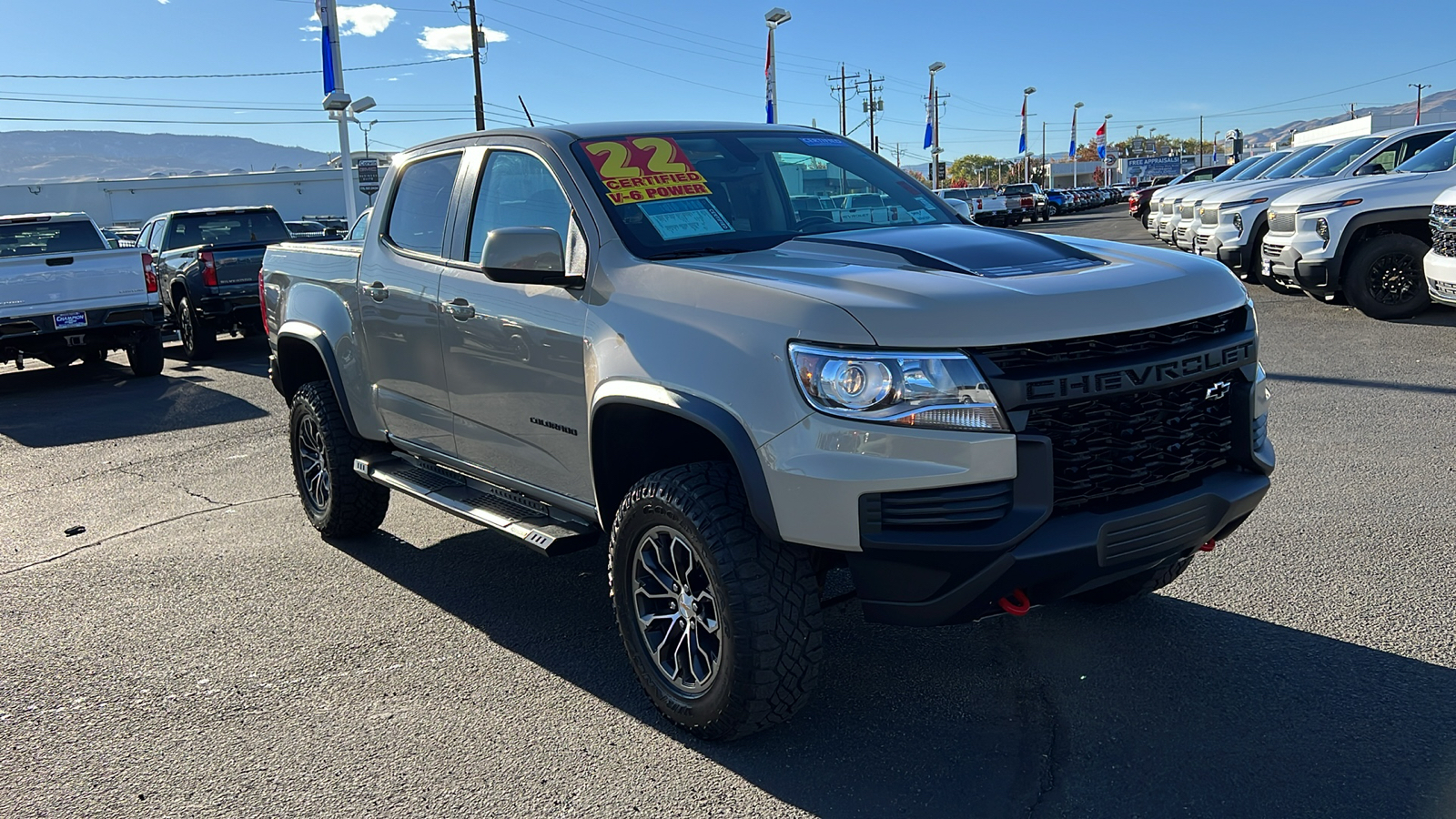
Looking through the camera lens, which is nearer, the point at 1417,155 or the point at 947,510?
the point at 947,510

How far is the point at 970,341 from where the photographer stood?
9.88 feet

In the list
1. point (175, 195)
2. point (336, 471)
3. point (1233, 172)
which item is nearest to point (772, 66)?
point (1233, 172)

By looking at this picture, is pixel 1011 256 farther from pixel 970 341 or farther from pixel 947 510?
pixel 947 510

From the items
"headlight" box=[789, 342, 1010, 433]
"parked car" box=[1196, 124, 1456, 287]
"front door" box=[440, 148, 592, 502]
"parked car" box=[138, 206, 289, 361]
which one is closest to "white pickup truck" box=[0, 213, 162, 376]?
"parked car" box=[138, 206, 289, 361]

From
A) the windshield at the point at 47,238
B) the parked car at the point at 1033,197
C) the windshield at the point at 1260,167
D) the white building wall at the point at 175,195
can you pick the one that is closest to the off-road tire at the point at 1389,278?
the windshield at the point at 1260,167

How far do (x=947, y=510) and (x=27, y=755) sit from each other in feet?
9.86

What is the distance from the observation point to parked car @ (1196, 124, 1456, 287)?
42.8 ft

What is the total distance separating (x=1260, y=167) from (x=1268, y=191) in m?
4.27

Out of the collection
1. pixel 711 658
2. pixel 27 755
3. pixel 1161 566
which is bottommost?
pixel 27 755

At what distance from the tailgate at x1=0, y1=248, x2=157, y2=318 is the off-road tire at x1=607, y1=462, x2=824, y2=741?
11125 mm

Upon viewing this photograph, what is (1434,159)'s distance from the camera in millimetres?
11695

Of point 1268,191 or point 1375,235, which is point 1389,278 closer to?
point 1375,235

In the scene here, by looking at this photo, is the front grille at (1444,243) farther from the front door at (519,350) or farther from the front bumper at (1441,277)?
the front door at (519,350)

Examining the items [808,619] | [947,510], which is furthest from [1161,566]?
[808,619]
